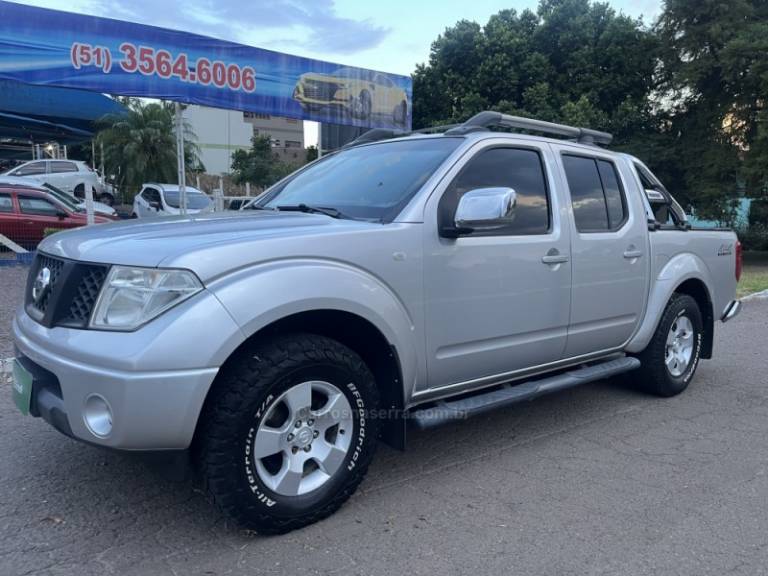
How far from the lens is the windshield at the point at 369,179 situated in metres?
3.45

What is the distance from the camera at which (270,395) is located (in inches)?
107

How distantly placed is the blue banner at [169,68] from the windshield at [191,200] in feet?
15.2

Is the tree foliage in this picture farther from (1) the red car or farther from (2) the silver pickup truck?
(2) the silver pickup truck

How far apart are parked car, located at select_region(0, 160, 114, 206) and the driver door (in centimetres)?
2193

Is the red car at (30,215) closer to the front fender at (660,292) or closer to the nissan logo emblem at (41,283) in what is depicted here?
the nissan logo emblem at (41,283)

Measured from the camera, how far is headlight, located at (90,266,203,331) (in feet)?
8.17

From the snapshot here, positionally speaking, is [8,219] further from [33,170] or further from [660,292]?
[660,292]

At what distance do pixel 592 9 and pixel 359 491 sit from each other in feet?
70.4

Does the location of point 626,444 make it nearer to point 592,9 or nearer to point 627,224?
point 627,224

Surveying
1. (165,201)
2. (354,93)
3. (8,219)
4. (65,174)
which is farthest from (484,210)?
(65,174)

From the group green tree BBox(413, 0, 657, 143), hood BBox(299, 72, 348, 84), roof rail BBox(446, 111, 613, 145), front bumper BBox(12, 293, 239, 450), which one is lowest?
front bumper BBox(12, 293, 239, 450)

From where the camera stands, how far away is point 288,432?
9.29ft

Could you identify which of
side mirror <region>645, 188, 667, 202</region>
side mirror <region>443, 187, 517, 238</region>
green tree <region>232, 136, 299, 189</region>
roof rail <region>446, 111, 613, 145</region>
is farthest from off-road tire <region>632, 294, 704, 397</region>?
green tree <region>232, 136, 299, 189</region>

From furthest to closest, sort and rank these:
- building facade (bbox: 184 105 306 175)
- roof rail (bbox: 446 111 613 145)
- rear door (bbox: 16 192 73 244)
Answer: building facade (bbox: 184 105 306 175) → rear door (bbox: 16 192 73 244) → roof rail (bbox: 446 111 613 145)
